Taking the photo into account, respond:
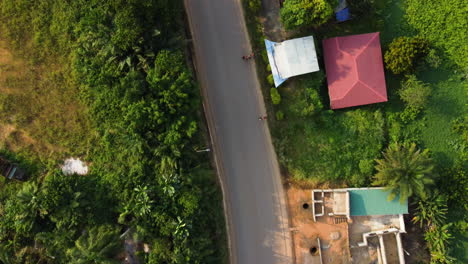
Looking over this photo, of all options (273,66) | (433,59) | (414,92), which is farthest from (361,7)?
(273,66)

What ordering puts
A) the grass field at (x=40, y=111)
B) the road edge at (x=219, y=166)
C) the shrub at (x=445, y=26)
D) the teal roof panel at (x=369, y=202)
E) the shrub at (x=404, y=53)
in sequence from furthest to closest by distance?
the shrub at (x=445, y=26), the teal roof panel at (x=369, y=202), the road edge at (x=219, y=166), the shrub at (x=404, y=53), the grass field at (x=40, y=111)

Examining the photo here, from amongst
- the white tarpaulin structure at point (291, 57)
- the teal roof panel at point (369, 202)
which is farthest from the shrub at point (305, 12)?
the teal roof panel at point (369, 202)

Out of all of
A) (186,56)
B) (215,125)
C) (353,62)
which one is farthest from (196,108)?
(353,62)

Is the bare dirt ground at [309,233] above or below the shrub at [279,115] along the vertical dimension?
below

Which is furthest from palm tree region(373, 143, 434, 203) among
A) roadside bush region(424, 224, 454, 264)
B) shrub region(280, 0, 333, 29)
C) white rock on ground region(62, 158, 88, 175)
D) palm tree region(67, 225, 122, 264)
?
white rock on ground region(62, 158, 88, 175)

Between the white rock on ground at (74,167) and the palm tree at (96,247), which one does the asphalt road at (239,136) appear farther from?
the white rock on ground at (74,167)

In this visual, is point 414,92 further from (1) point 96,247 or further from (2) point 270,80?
(1) point 96,247

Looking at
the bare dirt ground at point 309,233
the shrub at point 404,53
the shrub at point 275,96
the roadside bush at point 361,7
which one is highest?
the roadside bush at point 361,7
